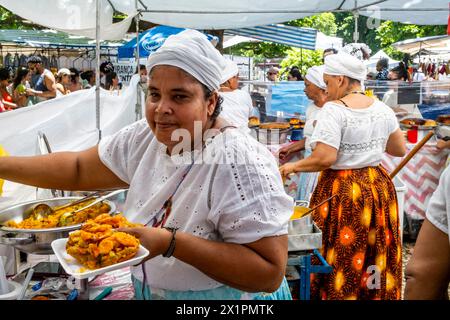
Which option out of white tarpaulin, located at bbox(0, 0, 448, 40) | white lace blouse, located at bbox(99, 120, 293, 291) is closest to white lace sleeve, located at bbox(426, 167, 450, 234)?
white lace blouse, located at bbox(99, 120, 293, 291)

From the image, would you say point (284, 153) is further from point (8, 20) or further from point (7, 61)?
point (7, 61)

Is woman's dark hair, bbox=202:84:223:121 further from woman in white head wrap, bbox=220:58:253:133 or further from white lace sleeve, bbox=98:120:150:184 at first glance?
woman in white head wrap, bbox=220:58:253:133

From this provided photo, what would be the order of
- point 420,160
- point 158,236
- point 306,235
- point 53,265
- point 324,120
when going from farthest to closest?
1. point 420,160
2. point 324,120
3. point 306,235
4. point 53,265
5. point 158,236

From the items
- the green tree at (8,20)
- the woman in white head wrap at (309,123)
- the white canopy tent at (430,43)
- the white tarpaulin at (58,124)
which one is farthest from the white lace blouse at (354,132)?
the green tree at (8,20)

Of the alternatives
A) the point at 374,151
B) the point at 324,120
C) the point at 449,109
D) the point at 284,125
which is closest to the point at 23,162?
the point at 324,120

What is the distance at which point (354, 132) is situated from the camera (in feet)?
10.7

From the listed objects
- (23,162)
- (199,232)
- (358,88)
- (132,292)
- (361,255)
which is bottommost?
(361,255)

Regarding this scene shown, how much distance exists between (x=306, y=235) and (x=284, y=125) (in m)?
3.11

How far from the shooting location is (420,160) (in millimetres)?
5629

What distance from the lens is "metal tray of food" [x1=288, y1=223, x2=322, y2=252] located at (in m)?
2.63

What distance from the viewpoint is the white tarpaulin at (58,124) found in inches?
135

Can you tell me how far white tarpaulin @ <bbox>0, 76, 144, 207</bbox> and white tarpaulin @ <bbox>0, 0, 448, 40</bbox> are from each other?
0.95m

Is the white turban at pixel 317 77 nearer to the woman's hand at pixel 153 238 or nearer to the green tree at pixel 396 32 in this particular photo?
the woman's hand at pixel 153 238
